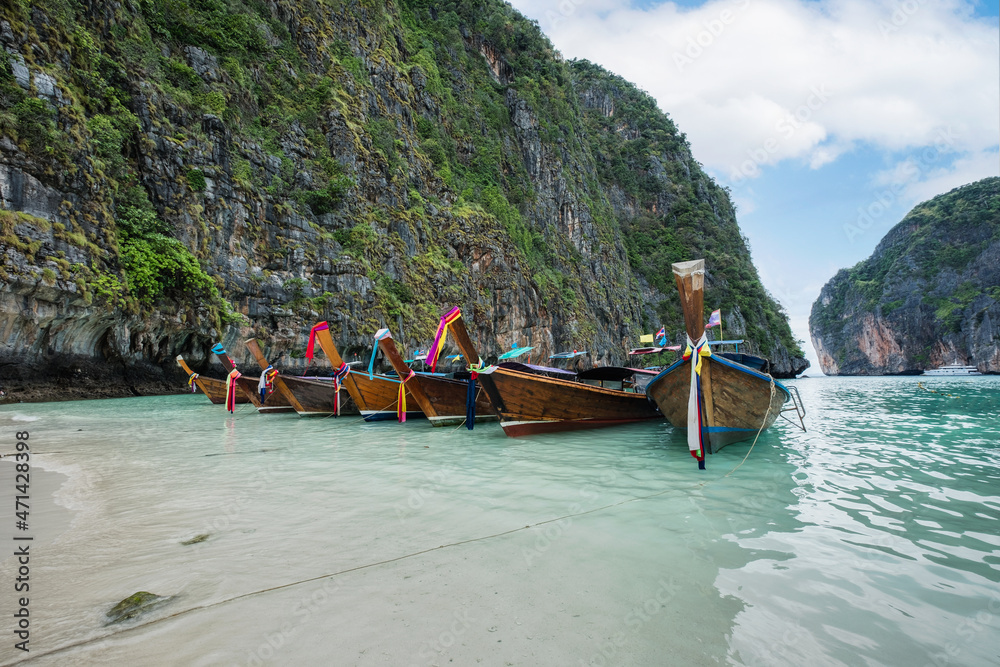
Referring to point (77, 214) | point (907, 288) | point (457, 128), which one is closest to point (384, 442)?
point (77, 214)

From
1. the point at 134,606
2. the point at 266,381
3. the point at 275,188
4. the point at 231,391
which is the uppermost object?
the point at 275,188

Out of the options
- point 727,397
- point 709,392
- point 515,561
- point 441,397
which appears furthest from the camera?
point 441,397

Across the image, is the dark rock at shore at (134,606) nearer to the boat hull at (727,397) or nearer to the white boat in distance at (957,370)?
the boat hull at (727,397)

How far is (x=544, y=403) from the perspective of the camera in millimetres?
8711

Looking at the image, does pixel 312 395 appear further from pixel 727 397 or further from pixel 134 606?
pixel 134 606

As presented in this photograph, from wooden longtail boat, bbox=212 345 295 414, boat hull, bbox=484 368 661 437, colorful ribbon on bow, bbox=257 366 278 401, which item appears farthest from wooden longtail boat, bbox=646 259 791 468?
wooden longtail boat, bbox=212 345 295 414

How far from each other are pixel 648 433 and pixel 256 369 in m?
20.4

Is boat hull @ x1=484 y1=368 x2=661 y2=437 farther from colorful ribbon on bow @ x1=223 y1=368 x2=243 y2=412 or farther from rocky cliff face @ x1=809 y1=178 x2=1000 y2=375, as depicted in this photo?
rocky cliff face @ x1=809 y1=178 x2=1000 y2=375

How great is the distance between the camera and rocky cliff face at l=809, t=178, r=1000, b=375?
187ft

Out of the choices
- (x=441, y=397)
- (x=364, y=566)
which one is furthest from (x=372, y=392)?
(x=364, y=566)

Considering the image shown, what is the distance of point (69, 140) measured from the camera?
14.9m

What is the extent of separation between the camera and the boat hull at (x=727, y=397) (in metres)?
6.87

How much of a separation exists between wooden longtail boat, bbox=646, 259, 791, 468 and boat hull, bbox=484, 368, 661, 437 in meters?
1.51

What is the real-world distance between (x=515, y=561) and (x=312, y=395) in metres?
11.3
